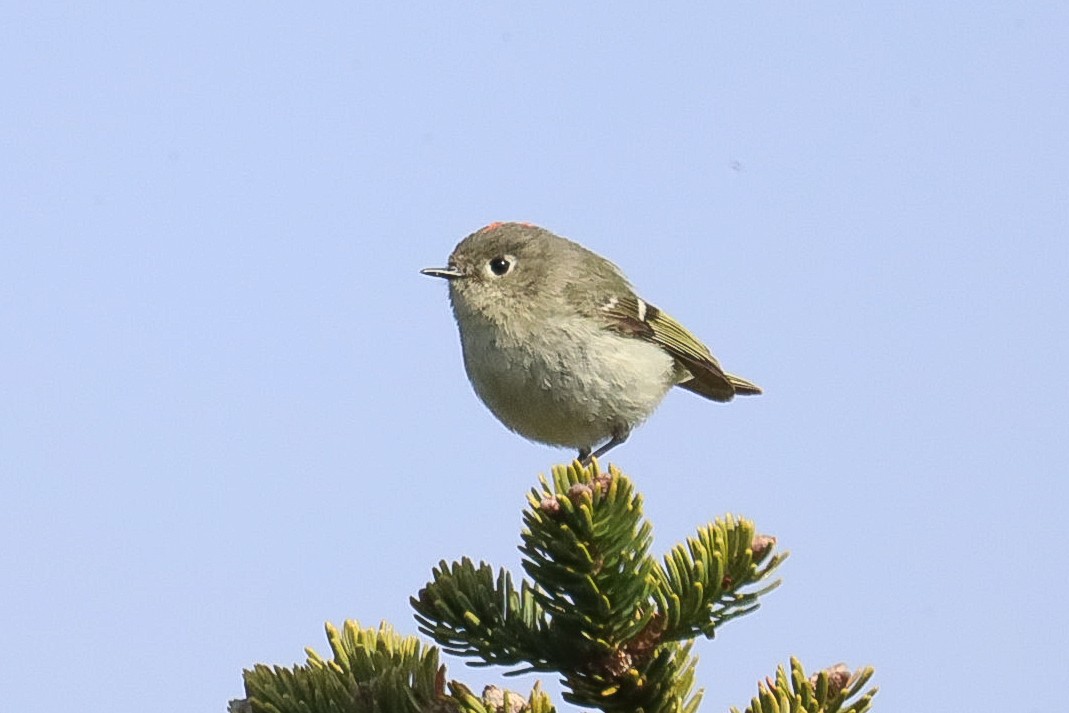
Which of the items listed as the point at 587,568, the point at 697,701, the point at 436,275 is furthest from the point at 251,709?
the point at 436,275

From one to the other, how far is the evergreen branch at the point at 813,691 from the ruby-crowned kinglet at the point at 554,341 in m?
2.55

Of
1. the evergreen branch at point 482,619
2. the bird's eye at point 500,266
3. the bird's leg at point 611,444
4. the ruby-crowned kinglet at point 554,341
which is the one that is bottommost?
the evergreen branch at point 482,619

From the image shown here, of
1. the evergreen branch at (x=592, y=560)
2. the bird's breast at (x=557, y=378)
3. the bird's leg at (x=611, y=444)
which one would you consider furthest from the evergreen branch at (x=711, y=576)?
the bird's leg at (x=611, y=444)

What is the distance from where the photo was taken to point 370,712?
199 centimetres

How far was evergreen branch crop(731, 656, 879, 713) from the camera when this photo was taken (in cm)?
186

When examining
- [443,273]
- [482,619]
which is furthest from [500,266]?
[482,619]

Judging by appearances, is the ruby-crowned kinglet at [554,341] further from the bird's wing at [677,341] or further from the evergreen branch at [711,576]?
the evergreen branch at [711,576]

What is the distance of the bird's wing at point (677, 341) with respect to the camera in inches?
194

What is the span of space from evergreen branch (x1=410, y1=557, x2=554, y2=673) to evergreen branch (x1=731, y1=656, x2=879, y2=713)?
37 cm

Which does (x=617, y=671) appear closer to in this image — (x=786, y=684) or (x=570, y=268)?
(x=786, y=684)

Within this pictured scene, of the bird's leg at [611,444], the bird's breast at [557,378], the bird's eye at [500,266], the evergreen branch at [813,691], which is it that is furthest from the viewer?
the bird's eye at [500,266]

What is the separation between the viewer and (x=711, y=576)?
2031mm

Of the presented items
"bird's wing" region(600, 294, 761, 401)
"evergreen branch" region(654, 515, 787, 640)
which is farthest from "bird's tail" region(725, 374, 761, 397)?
"evergreen branch" region(654, 515, 787, 640)

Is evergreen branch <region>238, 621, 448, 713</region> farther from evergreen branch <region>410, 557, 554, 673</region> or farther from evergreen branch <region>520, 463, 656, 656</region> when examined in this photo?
evergreen branch <region>520, 463, 656, 656</region>
